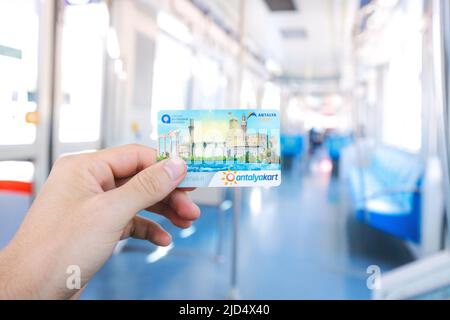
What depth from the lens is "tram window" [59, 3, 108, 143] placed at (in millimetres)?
859

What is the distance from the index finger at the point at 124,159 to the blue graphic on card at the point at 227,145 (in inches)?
3.7

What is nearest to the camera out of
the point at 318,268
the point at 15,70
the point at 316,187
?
the point at 15,70

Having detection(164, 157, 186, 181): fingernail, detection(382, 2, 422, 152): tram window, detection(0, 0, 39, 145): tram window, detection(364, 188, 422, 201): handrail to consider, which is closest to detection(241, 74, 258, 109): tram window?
detection(164, 157, 186, 181): fingernail

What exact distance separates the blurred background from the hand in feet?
0.24

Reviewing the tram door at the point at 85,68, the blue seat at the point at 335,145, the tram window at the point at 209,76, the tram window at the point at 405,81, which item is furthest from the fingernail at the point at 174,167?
the blue seat at the point at 335,145

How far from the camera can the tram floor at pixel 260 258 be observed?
179 cm

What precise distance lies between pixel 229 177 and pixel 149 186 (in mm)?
105

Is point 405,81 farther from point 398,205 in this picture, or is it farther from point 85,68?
point 85,68

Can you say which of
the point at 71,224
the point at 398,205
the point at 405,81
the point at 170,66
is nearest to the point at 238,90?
the point at 170,66

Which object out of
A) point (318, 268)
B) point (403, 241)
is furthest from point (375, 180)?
point (318, 268)

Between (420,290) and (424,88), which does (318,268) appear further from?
(420,290)

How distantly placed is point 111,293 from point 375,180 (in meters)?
2.24

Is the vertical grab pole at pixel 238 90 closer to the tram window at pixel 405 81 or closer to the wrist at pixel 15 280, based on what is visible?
the wrist at pixel 15 280

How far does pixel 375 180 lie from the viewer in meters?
3.03
